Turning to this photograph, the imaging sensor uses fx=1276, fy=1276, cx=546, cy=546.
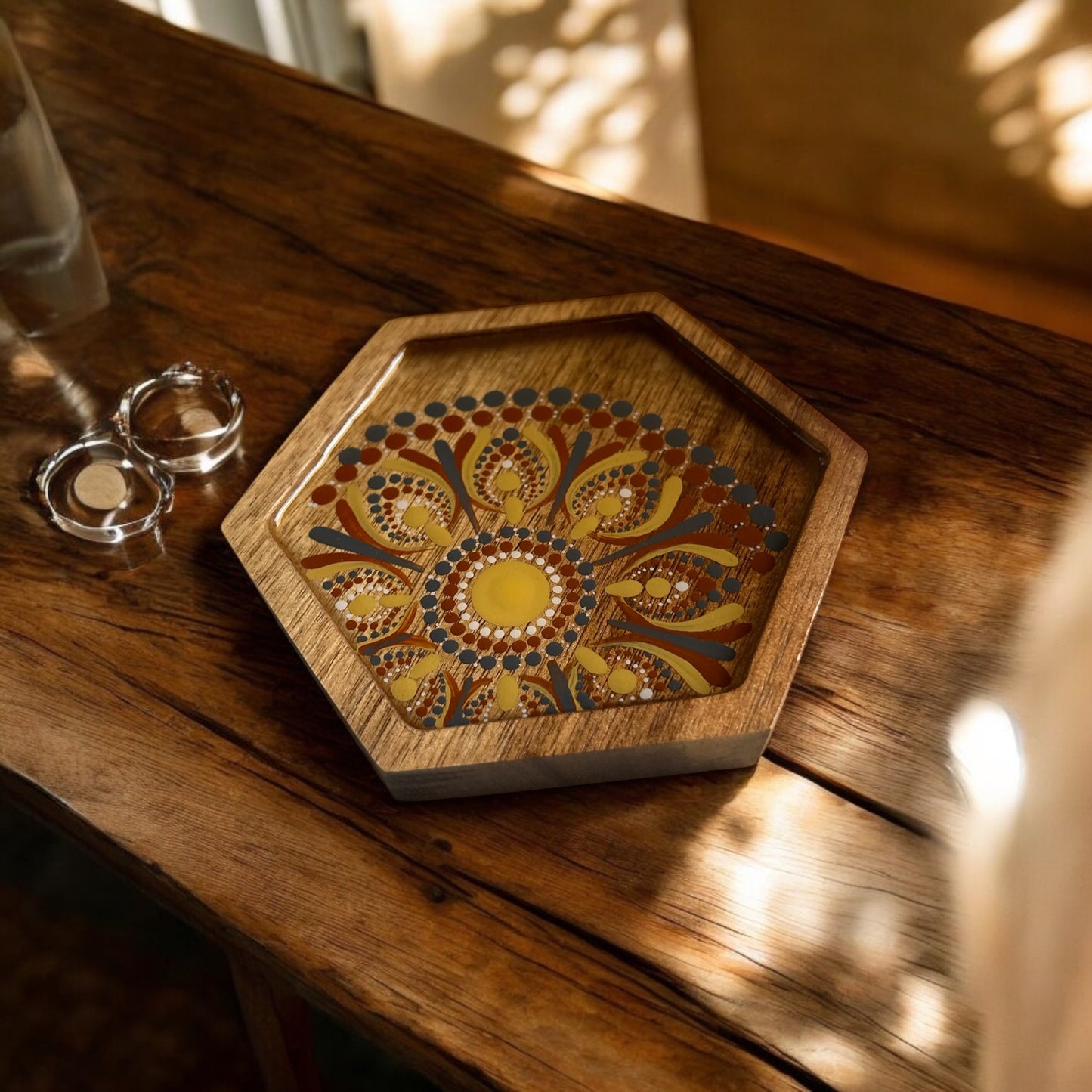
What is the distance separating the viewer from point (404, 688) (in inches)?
28.0

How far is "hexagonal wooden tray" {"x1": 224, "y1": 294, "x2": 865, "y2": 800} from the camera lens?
0.69 meters

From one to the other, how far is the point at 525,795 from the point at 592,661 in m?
0.08

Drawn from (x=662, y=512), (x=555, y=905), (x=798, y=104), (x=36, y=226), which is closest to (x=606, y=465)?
(x=662, y=512)

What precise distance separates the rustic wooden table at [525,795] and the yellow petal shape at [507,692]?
0.05 m

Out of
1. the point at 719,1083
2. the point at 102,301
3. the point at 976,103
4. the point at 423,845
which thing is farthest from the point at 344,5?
the point at 719,1083

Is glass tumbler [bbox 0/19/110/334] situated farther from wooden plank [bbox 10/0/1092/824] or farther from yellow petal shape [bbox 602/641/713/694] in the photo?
yellow petal shape [bbox 602/641/713/694]

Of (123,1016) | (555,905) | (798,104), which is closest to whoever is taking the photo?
(555,905)

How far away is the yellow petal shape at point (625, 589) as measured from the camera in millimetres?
747

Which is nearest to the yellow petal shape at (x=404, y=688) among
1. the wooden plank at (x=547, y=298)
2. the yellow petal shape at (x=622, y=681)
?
the yellow petal shape at (x=622, y=681)

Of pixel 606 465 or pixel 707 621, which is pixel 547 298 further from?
pixel 707 621

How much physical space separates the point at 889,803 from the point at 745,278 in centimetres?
43

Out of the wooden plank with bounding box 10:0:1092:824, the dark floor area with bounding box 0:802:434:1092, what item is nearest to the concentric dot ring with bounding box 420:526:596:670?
the wooden plank with bounding box 10:0:1092:824

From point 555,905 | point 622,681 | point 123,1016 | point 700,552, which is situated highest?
point 700,552

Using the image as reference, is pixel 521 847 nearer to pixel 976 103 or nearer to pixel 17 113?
pixel 17 113
